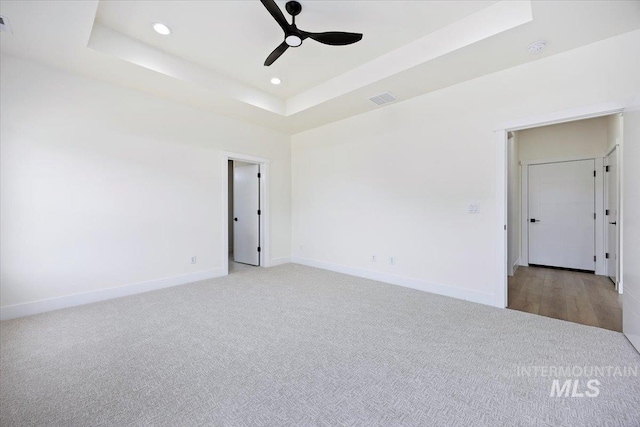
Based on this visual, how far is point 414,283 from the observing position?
13.0ft

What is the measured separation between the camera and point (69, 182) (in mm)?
3203

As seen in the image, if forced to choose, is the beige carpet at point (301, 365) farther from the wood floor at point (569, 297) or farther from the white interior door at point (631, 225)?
the wood floor at point (569, 297)

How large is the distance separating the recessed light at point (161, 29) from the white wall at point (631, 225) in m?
4.36

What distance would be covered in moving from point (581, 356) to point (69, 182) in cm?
539

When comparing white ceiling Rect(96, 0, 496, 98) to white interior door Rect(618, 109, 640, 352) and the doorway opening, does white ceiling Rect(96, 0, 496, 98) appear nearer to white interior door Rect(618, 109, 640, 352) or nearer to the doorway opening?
white interior door Rect(618, 109, 640, 352)

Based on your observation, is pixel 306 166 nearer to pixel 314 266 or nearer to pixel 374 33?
pixel 314 266

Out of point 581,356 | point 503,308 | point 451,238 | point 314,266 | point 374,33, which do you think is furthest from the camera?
point 314,266

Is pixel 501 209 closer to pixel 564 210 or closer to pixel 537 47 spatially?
pixel 537 47

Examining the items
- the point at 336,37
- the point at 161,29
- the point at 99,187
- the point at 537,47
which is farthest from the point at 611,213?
the point at 99,187

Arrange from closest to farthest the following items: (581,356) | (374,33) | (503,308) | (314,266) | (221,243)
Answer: (581,356), (374,33), (503,308), (221,243), (314,266)

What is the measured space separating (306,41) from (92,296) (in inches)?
159

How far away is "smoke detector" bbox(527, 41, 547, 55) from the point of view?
8.59ft

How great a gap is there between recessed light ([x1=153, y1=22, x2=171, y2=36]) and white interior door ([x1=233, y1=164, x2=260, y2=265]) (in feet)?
9.10

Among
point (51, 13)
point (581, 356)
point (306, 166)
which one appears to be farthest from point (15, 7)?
point (581, 356)
